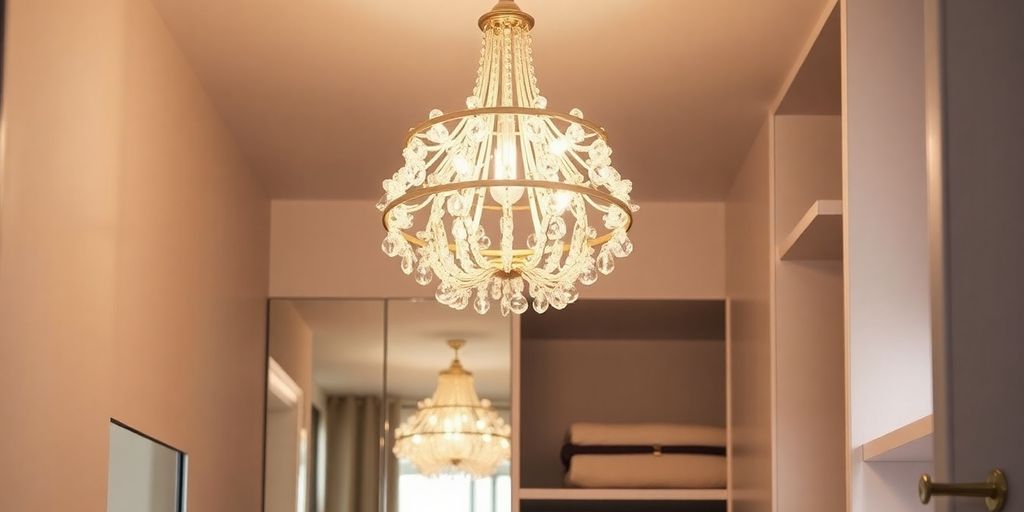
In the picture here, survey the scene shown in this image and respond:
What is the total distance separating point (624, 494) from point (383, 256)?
1008 millimetres

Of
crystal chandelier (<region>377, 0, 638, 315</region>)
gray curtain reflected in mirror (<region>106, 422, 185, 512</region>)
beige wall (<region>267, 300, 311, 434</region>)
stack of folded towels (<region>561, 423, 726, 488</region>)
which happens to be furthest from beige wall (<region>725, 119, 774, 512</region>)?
gray curtain reflected in mirror (<region>106, 422, 185, 512</region>)

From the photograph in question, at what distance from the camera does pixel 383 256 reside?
429 cm

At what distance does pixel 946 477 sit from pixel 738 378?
2.42 m

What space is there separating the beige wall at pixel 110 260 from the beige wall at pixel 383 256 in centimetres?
46

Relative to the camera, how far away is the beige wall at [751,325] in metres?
3.42

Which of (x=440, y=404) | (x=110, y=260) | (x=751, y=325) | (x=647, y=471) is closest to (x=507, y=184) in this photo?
(x=110, y=260)

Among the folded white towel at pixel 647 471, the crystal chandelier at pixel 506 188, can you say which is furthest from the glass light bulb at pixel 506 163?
the folded white towel at pixel 647 471

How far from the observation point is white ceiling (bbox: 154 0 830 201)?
2.91m

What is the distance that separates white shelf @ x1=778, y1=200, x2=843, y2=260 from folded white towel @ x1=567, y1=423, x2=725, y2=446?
44.0 inches

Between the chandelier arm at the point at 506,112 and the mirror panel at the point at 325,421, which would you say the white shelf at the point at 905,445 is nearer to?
the chandelier arm at the point at 506,112

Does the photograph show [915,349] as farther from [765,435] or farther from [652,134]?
[652,134]

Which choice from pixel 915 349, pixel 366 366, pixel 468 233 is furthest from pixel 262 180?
pixel 915 349

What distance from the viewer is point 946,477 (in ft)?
5.11

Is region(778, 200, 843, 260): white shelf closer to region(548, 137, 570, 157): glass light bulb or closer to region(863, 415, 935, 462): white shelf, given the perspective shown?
region(863, 415, 935, 462): white shelf
